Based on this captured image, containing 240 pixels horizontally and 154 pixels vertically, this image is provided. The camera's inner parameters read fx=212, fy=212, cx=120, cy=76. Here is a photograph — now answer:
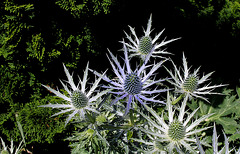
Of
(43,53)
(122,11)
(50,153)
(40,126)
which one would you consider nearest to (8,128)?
(40,126)

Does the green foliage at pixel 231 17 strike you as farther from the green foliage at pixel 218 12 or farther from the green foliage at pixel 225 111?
the green foliage at pixel 225 111

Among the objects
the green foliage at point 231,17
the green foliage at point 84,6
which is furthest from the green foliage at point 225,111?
the green foliage at point 84,6

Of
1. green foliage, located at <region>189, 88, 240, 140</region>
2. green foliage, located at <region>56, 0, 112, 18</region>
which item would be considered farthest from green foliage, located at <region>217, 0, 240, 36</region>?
green foliage, located at <region>56, 0, 112, 18</region>

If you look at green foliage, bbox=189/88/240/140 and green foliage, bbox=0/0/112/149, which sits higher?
green foliage, bbox=0/0/112/149

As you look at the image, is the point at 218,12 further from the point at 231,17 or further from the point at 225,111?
the point at 225,111

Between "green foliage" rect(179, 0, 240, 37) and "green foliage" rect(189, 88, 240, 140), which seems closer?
"green foliage" rect(189, 88, 240, 140)

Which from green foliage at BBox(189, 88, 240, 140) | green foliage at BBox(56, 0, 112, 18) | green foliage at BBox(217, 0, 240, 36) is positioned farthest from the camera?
green foliage at BBox(217, 0, 240, 36)

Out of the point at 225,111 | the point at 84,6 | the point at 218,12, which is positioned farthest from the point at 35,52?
the point at 218,12

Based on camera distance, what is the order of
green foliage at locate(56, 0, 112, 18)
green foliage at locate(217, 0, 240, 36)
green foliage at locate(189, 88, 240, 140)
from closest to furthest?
green foliage at locate(56, 0, 112, 18)
green foliage at locate(189, 88, 240, 140)
green foliage at locate(217, 0, 240, 36)

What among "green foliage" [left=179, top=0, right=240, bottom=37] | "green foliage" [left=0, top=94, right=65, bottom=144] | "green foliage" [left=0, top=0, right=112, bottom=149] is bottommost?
"green foliage" [left=0, top=94, right=65, bottom=144]

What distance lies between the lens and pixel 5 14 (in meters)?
1.86

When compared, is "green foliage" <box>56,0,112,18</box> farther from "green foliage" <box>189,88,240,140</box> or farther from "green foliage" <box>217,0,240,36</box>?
"green foliage" <box>217,0,240,36</box>

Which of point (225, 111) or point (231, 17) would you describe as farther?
point (231, 17)

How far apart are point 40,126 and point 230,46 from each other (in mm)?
2557
